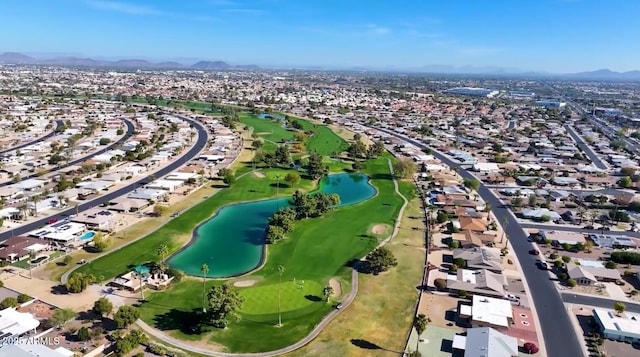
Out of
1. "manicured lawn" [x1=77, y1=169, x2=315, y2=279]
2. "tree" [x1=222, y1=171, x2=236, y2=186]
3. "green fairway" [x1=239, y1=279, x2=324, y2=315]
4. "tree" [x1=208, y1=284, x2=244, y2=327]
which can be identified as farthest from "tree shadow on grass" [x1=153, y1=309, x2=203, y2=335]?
"tree" [x1=222, y1=171, x2=236, y2=186]

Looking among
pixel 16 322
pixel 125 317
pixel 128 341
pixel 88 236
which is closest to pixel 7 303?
pixel 16 322

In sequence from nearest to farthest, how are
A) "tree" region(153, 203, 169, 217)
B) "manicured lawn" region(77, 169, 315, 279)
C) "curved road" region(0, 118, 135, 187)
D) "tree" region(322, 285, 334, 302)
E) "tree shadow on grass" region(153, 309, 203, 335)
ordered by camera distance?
"tree shadow on grass" region(153, 309, 203, 335), "tree" region(322, 285, 334, 302), "manicured lawn" region(77, 169, 315, 279), "tree" region(153, 203, 169, 217), "curved road" region(0, 118, 135, 187)

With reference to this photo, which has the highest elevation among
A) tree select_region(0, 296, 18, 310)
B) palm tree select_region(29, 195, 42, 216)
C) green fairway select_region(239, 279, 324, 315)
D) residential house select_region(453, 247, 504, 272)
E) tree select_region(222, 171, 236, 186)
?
tree select_region(222, 171, 236, 186)

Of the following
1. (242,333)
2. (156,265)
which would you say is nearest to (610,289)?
(242,333)

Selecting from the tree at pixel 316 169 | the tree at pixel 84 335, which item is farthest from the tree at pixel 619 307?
the tree at pixel 316 169

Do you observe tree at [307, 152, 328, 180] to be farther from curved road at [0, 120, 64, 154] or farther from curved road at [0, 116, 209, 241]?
curved road at [0, 120, 64, 154]

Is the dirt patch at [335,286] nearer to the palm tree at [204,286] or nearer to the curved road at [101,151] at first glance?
the palm tree at [204,286]
